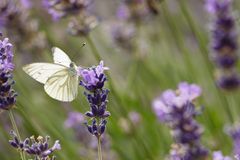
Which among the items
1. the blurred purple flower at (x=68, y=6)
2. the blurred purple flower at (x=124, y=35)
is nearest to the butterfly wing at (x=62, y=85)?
the blurred purple flower at (x=68, y=6)

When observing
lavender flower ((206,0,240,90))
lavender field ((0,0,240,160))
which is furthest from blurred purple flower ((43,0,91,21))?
lavender flower ((206,0,240,90))

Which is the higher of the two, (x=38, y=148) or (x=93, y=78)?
(x=93, y=78)

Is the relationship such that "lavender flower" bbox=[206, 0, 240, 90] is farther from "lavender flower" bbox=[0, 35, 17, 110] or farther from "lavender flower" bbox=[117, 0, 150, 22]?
"lavender flower" bbox=[0, 35, 17, 110]

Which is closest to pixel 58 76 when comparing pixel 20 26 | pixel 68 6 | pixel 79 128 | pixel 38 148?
pixel 38 148

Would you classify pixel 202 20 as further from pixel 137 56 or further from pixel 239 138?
pixel 239 138

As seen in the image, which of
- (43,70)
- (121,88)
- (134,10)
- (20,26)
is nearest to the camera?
(43,70)

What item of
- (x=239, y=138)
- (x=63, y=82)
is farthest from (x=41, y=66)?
(x=239, y=138)

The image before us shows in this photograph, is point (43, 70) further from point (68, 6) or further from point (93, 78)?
point (68, 6)
